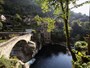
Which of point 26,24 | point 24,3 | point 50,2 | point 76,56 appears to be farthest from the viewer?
point 24,3

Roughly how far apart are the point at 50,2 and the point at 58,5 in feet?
2.14

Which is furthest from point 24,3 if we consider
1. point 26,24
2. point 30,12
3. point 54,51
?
point 54,51

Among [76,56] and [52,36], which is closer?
[76,56]

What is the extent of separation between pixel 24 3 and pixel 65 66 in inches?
2663

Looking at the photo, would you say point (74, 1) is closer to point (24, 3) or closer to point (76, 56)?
point (76, 56)

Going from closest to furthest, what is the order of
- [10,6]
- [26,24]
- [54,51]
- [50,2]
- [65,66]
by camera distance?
[50,2], [65,66], [54,51], [26,24], [10,6]

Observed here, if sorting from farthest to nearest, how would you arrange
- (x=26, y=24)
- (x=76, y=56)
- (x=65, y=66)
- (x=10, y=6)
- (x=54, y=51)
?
(x=10, y=6) < (x=26, y=24) < (x=54, y=51) < (x=65, y=66) < (x=76, y=56)

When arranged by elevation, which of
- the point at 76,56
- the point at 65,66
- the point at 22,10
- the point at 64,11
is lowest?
the point at 65,66

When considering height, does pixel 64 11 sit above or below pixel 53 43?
above

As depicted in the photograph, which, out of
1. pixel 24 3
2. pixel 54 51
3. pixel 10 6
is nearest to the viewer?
pixel 54 51

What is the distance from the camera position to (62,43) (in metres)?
91.8

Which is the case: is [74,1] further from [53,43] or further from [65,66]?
[53,43]

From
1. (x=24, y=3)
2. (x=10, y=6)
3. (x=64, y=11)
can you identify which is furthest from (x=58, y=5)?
(x=24, y=3)

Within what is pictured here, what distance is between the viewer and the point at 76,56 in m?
16.8
